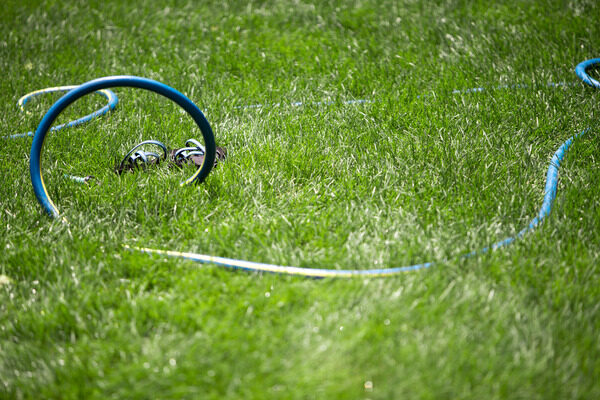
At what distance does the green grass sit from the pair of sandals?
0.08m

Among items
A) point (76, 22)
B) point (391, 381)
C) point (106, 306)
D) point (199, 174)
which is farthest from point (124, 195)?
point (76, 22)

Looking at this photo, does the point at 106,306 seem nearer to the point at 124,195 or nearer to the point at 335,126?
the point at 124,195

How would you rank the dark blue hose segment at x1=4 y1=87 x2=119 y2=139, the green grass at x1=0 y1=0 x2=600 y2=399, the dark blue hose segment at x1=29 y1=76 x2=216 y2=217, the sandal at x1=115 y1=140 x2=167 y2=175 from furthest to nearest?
1. the dark blue hose segment at x1=4 y1=87 x2=119 y2=139
2. the sandal at x1=115 y1=140 x2=167 y2=175
3. the dark blue hose segment at x1=29 y1=76 x2=216 y2=217
4. the green grass at x1=0 y1=0 x2=600 y2=399

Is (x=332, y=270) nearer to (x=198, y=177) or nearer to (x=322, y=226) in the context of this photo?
(x=322, y=226)

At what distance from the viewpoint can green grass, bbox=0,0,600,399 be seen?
5.91 feet

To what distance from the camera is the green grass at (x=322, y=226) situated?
1802 millimetres

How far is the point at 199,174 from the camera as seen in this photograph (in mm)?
2785

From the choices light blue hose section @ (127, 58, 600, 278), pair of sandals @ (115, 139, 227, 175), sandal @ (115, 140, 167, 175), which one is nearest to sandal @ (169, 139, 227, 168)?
pair of sandals @ (115, 139, 227, 175)

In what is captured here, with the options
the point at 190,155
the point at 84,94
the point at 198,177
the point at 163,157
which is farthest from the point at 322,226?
the point at 84,94

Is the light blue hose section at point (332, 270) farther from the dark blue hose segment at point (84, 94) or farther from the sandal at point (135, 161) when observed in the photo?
the sandal at point (135, 161)

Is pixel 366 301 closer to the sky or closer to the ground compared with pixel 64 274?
closer to the sky

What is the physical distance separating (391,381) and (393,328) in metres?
0.22

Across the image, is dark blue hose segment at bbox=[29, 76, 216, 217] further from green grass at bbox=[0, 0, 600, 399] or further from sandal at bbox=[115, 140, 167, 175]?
sandal at bbox=[115, 140, 167, 175]

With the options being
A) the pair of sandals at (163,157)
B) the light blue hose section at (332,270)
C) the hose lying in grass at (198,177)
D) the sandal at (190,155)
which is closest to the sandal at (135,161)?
the pair of sandals at (163,157)
